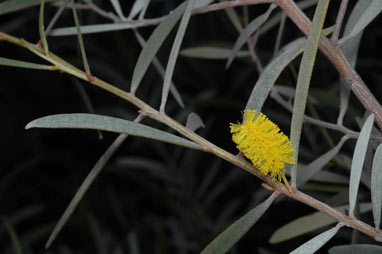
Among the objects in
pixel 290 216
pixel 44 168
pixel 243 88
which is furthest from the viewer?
pixel 44 168

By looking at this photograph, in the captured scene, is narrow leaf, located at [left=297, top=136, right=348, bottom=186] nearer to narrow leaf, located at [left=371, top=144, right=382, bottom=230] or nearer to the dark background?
narrow leaf, located at [left=371, top=144, right=382, bottom=230]

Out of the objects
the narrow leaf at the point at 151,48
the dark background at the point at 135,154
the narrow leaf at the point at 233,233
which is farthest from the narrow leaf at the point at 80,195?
the dark background at the point at 135,154

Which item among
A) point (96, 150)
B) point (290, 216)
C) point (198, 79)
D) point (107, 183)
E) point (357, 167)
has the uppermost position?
point (198, 79)

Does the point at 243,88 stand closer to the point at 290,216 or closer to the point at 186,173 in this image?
the point at 186,173

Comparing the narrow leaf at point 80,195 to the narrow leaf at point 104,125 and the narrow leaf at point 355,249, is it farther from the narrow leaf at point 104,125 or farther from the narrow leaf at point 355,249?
the narrow leaf at point 355,249

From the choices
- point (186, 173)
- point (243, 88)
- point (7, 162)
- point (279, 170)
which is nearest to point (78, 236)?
point (7, 162)
